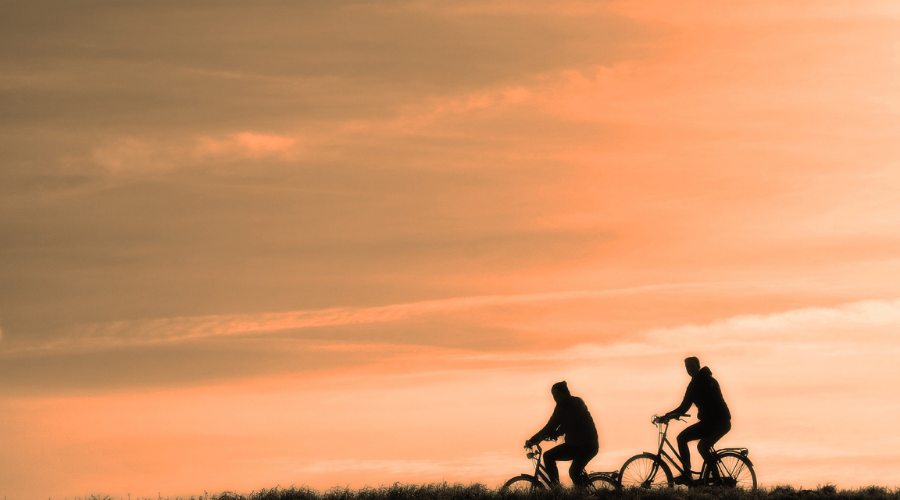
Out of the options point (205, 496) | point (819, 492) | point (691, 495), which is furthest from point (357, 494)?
point (819, 492)

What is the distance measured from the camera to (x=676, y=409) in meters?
15.1

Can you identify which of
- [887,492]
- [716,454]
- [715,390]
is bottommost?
[887,492]

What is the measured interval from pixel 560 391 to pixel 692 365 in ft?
8.01

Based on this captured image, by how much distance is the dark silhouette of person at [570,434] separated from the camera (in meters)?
15.1

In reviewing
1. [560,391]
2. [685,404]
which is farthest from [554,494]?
[685,404]

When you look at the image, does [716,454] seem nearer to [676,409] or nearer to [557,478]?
[676,409]

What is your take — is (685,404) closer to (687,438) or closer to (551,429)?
(687,438)

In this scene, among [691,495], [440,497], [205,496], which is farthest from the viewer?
[205,496]

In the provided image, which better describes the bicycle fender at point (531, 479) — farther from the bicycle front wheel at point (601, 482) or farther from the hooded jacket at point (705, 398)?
the hooded jacket at point (705, 398)

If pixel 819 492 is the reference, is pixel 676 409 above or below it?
above

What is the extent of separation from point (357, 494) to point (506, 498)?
3.16 metres

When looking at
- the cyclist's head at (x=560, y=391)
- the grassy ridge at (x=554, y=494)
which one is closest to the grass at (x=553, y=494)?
the grassy ridge at (x=554, y=494)

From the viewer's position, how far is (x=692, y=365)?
15.1 meters

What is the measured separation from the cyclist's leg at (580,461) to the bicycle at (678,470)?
667 mm
